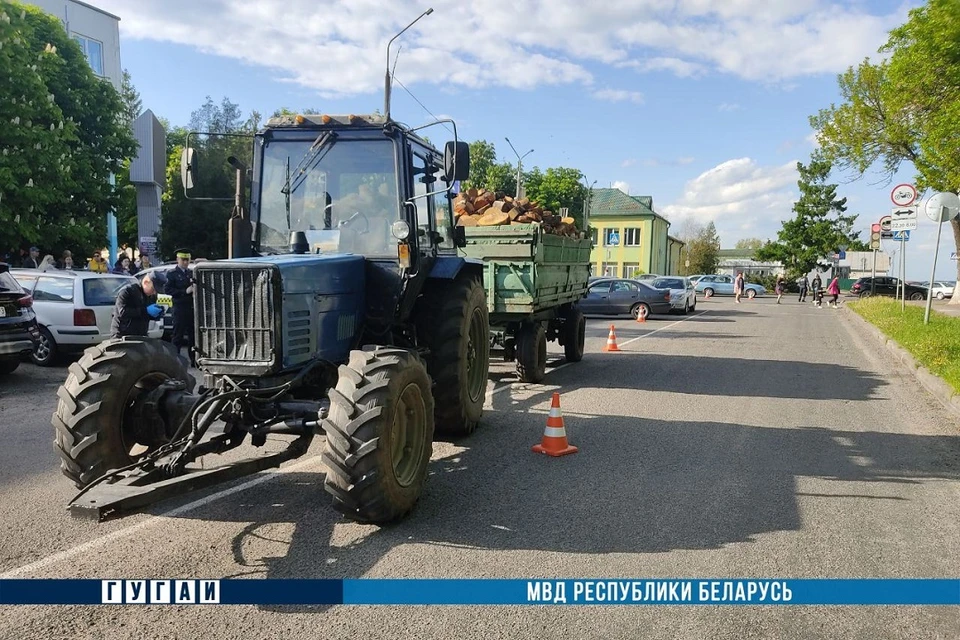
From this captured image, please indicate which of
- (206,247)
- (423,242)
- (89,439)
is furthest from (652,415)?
(206,247)

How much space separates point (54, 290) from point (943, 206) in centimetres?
1740

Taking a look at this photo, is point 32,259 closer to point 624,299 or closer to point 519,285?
point 519,285

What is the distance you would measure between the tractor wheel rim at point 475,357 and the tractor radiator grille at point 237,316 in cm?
274

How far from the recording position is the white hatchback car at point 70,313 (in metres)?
11.6

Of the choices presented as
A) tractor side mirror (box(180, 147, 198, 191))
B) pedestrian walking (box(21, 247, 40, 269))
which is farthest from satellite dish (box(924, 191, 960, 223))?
pedestrian walking (box(21, 247, 40, 269))

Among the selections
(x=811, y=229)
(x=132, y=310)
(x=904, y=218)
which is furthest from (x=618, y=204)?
(x=132, y=310)

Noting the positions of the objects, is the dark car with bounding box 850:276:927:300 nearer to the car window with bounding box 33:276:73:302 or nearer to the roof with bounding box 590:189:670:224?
the roof with bounding box 590:189:670:224

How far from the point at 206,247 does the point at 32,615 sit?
2899cm

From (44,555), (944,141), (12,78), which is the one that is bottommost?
(44,555)

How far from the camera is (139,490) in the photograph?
3961 millimetres

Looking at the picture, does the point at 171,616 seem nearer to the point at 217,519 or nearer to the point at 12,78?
the point at 217,519

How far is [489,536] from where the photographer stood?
459cm

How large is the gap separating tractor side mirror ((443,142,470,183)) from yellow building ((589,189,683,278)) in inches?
2478

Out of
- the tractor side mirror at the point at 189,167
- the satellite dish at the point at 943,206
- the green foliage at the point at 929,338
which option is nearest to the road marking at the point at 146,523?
the tractor side mirror at the point at 189,167
